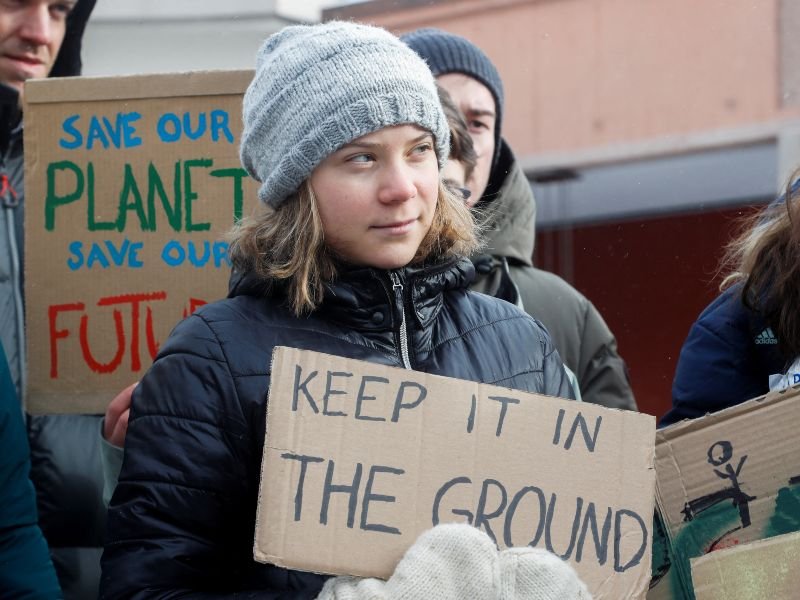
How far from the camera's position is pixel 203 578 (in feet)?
5.15

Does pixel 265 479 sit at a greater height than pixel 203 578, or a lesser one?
greater

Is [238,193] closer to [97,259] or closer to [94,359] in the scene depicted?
[97,259]

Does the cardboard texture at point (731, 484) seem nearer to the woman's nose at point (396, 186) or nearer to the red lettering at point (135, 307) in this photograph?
the woman's nose at point (396, 186)

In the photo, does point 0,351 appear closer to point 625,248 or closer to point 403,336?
point 403,336

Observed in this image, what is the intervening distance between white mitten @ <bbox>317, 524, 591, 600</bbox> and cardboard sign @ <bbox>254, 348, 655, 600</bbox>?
0.04 meters

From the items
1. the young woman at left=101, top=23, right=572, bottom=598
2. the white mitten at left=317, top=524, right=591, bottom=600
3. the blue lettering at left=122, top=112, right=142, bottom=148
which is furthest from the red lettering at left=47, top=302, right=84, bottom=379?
the white mitten at left=317, top=524, right=591, bottom=600

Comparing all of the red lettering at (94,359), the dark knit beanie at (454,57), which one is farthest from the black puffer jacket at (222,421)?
the dark knit beanie at (454,57)

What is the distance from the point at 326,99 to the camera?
1.79 meters

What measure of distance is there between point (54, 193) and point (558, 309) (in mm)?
1130

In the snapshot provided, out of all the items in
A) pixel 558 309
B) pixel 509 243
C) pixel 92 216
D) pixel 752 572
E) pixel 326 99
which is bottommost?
pixel 752 572

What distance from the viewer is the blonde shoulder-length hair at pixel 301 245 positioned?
173cm

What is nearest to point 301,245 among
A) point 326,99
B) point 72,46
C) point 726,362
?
point 326,99

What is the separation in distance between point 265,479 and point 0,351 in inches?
33.0

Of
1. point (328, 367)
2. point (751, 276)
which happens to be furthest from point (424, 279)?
point (751, 276)
